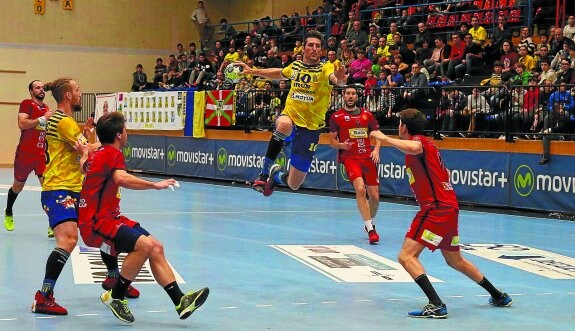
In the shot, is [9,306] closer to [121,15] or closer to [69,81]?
[69,81]

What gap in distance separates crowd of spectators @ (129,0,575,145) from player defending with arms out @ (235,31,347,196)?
2.59ft

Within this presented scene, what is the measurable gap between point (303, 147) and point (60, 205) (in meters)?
5.04

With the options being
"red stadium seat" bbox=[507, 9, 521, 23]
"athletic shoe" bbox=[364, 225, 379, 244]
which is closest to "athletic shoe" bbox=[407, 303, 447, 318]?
"athletic shoe" bbox=[364, 225, 379, 244]

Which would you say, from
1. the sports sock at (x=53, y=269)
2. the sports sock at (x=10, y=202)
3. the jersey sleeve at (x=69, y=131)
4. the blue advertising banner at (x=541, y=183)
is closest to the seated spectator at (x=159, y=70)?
the blue advertising banner at (x=541, y=183)

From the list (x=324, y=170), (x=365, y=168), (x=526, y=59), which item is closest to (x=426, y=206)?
(x=365, y=168)

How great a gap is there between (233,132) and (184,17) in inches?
533

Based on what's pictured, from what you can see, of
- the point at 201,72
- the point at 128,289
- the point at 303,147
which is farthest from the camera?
the point at 201,72

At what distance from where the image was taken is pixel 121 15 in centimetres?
3638

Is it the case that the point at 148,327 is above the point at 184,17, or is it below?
below

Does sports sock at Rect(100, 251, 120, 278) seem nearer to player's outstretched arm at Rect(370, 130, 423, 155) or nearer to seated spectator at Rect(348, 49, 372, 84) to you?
player's outstretched arm at Rect(370, 130, 423, 155)

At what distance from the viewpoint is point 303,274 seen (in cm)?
1035

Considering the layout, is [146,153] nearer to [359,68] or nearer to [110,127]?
[359,68]

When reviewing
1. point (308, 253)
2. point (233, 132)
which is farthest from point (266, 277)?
point (233, 132)

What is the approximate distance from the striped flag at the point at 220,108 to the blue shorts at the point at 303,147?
41.8ft
